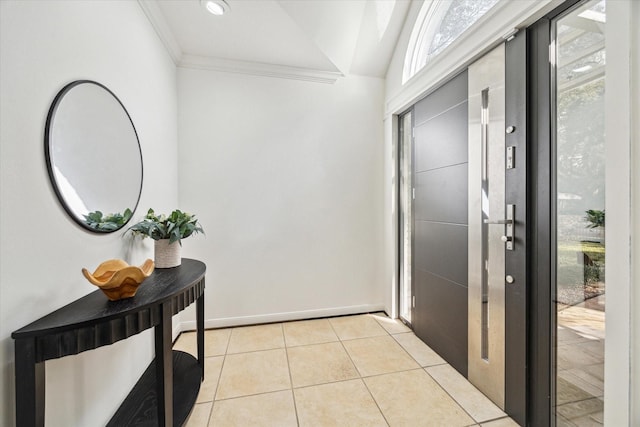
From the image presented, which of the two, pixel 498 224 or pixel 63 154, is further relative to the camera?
pixel 498 224

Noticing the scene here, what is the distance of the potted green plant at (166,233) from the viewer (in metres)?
1.56

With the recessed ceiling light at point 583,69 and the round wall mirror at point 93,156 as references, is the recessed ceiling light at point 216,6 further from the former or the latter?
the recessed ceiling light at point 583,69

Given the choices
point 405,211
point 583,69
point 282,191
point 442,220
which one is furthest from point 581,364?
point 282,191

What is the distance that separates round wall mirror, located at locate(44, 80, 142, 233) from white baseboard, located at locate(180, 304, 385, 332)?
1.47 metres

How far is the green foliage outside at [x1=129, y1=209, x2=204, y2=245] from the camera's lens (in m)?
1.54

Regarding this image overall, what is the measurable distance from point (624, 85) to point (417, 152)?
55.6 inches

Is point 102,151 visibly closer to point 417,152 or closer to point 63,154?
point 63,154

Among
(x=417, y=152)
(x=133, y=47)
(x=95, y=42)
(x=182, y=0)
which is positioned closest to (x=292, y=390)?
(x=417, y=152)

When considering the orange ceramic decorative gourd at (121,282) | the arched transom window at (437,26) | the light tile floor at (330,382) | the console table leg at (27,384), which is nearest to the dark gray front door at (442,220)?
the light tile floor at (330,382)

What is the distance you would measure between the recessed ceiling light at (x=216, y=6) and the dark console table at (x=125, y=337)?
6.51ft

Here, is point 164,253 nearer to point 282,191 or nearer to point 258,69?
point 282,191

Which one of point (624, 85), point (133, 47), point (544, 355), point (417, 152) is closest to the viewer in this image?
point (624, 85)

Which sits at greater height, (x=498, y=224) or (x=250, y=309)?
(x=498, y=224)

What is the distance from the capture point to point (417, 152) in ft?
7.53
